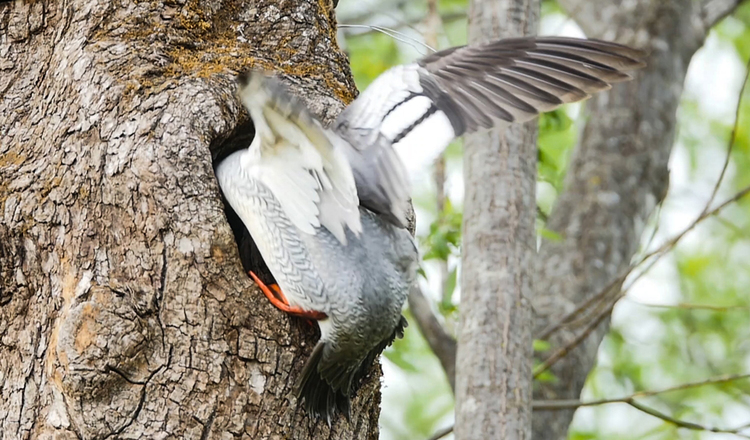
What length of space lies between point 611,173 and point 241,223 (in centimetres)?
300

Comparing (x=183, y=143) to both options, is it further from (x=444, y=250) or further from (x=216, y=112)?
(x=444, y=250)

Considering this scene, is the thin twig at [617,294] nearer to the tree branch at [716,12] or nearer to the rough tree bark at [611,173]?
the rough tree bark at [611,173]

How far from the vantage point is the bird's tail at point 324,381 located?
2.35 meters

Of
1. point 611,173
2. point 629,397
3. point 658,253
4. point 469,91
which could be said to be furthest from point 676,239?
point 611,173

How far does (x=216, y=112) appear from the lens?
250cm

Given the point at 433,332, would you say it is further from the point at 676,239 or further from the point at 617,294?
the point at 676,239

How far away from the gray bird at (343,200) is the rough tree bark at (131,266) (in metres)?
0.10

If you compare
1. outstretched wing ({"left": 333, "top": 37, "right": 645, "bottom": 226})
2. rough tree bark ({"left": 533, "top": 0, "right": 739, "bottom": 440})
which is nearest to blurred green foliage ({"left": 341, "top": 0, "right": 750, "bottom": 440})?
rough tree bark ({"left": 533, "top": 0, "right": 739, "bottom": 440})

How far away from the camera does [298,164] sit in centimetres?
235

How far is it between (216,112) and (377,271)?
66 centimetres

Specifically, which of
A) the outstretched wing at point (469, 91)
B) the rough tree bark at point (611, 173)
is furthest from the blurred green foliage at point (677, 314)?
the outstretched wing at point (469, 91)

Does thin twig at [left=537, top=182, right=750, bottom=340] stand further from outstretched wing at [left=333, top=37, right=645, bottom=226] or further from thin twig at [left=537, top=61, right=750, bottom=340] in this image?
outstretched wing at [left=333, top=37, right=645, bottom=226]

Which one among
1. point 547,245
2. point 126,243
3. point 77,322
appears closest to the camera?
point 77,322

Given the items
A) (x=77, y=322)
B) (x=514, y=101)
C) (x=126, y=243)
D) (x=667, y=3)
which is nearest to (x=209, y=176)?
(x=126, y=243)
